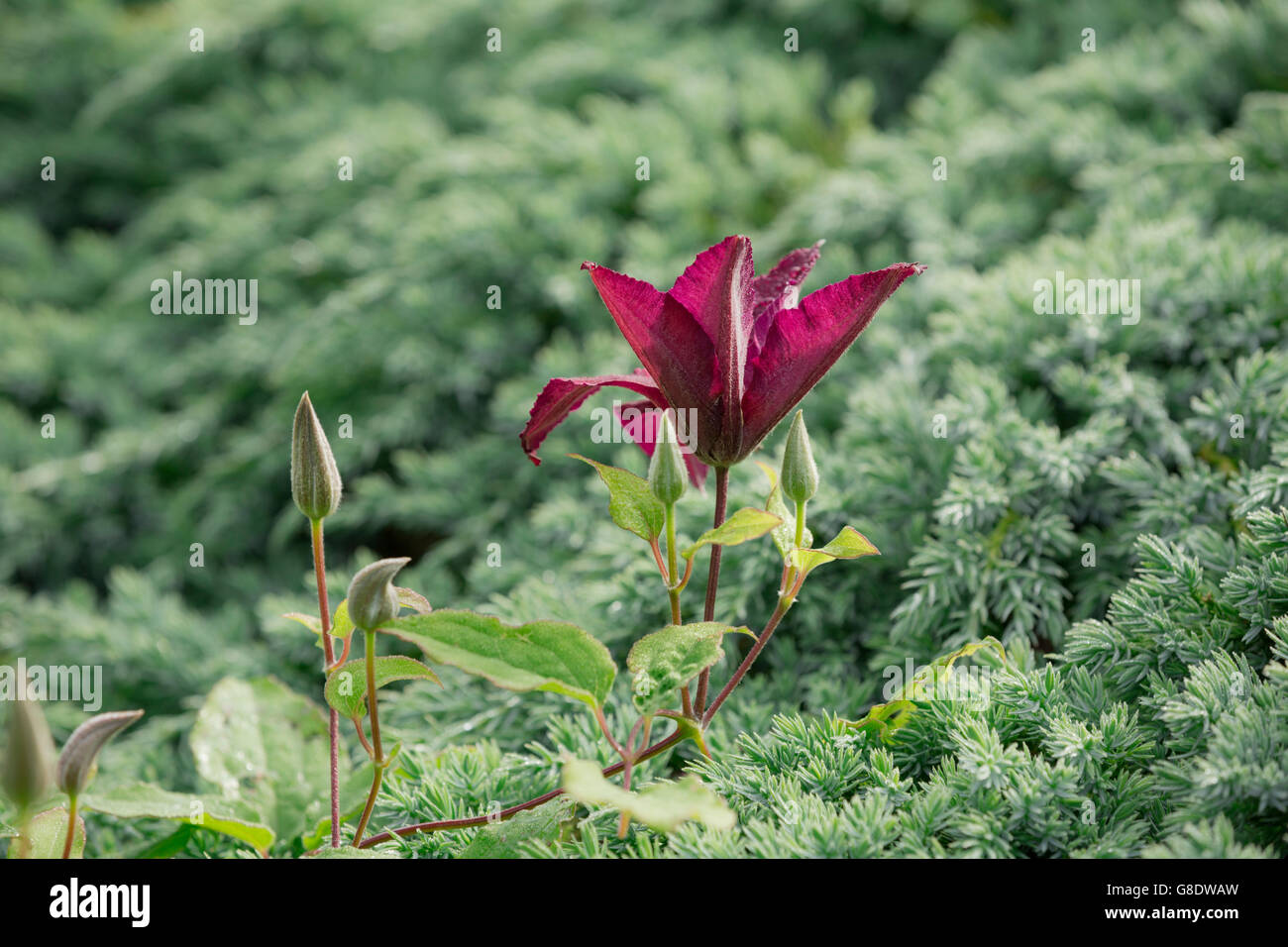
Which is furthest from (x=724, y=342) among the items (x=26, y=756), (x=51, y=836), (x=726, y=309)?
(x=51, y=836)

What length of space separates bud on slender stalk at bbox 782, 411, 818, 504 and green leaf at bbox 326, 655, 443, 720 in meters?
0.27

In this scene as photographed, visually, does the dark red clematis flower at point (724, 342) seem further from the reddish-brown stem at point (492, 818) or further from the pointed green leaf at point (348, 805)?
the pointed green leaf at point (348, 805)

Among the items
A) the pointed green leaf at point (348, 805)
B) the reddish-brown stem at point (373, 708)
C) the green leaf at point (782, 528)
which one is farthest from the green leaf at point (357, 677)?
the green leaf at point (782, 528)

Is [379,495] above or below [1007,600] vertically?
above

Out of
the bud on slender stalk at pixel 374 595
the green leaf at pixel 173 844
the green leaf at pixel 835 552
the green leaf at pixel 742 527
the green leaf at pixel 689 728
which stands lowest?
the green leaf at pixel 173 844

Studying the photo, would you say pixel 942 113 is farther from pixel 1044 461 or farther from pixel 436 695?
pixel 436 695

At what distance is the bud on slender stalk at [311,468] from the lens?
60 cm

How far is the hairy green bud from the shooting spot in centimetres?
51

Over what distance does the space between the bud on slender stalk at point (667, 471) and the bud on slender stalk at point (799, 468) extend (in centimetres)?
7

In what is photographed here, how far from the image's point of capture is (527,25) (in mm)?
2109

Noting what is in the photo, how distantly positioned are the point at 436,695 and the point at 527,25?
66.9 inches

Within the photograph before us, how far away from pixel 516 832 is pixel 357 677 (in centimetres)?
15
